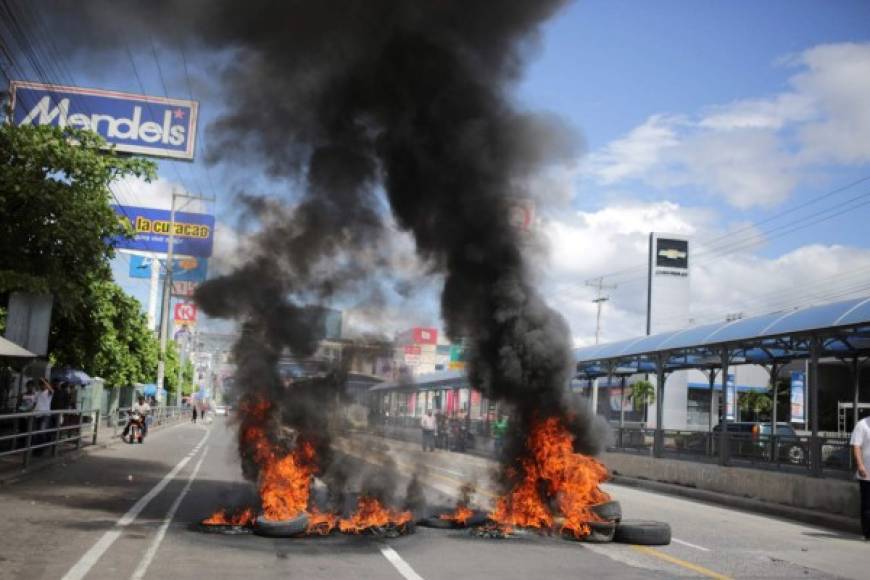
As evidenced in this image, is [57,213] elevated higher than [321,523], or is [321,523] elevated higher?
[57,213]

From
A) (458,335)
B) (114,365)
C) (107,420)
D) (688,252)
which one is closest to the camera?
(458,335)

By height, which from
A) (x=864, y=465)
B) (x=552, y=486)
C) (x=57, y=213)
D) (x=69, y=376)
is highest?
(x=57, y=213)

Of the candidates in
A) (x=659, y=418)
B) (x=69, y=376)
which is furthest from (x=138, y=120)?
(x=659, y=418)

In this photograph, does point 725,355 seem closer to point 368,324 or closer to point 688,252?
point 368,324

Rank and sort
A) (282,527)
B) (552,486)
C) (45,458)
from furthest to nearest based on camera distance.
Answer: (45,458) < (552,486) < (282,527)

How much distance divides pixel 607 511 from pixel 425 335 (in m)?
4.18

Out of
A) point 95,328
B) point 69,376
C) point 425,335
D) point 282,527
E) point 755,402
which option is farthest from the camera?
point 755,402

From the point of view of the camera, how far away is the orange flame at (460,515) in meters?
10.3

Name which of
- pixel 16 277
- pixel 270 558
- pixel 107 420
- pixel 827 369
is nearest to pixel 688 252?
pixel 827 369

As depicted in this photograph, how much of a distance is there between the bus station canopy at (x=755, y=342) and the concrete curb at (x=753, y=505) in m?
3.41

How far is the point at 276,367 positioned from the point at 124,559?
3357 mm

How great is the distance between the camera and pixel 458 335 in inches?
454

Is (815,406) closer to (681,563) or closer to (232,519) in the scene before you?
(681,563)

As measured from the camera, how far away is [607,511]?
977 centimetres
